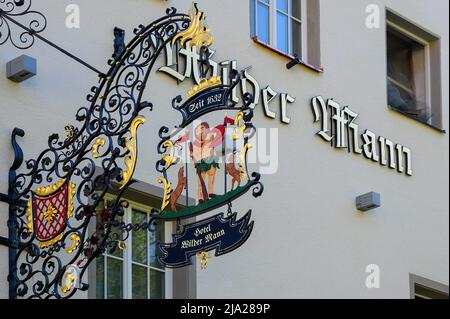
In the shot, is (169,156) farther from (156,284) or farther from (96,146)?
(156,284)

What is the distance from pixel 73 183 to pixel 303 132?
4.17m

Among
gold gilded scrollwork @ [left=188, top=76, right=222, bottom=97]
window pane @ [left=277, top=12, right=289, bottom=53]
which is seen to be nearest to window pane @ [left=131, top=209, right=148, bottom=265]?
gold gilded scrollwork @ [left=188, top=76, right=222, bottom=97]

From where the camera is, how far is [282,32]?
15367 mm

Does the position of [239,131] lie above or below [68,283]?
above

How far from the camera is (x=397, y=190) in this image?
16062 mm

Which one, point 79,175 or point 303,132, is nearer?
point 79,175

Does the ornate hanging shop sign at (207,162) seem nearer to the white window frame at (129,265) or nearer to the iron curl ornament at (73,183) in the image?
the iron curl ornament at (73,183)

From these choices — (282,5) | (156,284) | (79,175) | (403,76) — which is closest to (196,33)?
(79,175)

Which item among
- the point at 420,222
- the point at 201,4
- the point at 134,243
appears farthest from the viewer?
the point at 420,222

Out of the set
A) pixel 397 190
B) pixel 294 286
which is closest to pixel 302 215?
pixel 294 286

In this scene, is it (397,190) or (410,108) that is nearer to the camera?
(397,190)

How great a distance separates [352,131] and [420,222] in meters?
1.40

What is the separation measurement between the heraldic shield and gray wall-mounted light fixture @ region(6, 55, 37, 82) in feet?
3.04

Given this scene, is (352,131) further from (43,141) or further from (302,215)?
(43,141)
